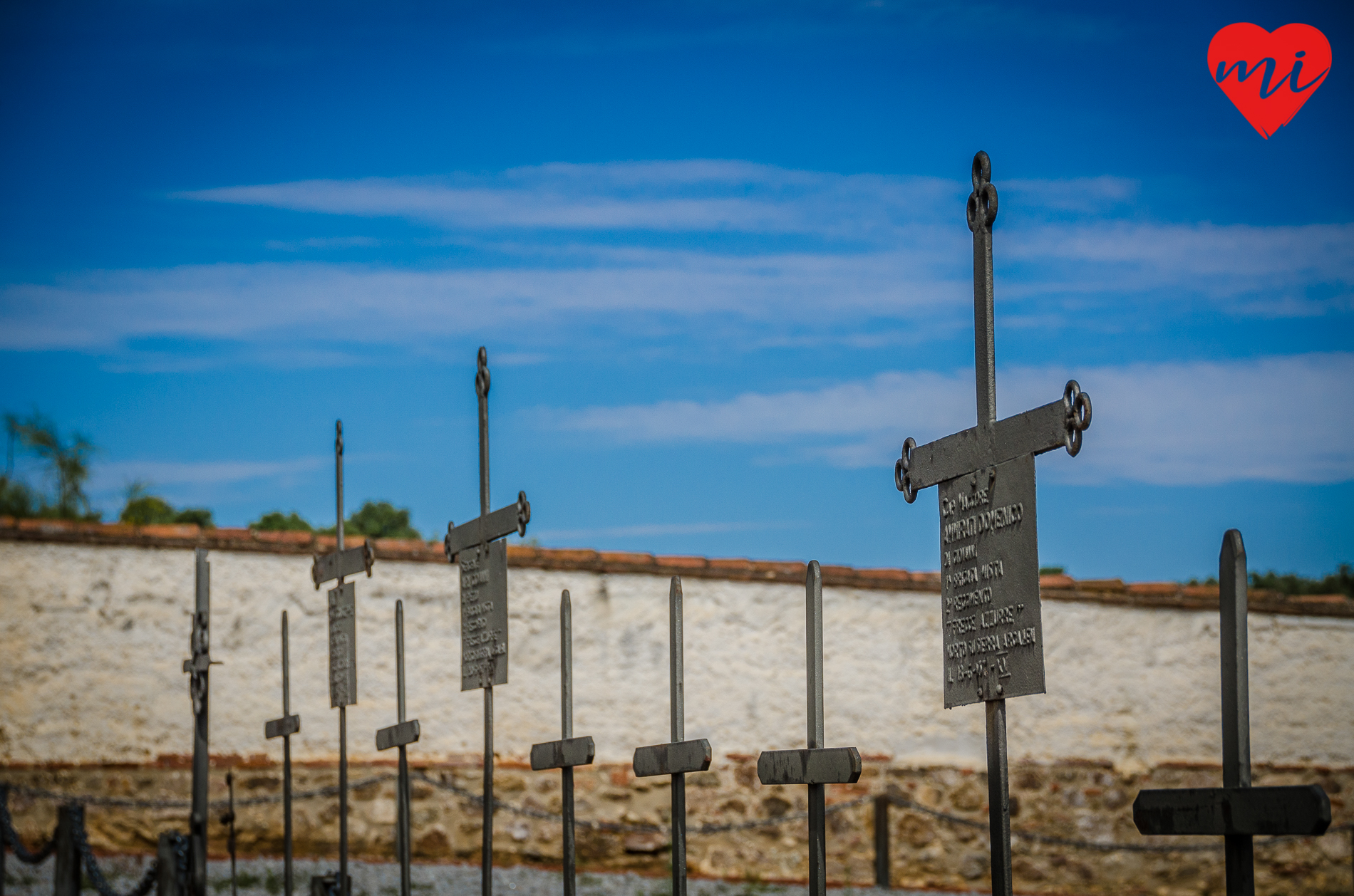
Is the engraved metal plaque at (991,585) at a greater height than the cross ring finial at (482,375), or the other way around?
the cross ring finial at (482,375)

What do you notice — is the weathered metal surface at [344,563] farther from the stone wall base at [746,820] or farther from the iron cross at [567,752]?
the stone wall base at [746,820]

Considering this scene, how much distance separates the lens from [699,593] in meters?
12.2

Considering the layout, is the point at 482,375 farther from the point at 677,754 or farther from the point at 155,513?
the point at 155,513

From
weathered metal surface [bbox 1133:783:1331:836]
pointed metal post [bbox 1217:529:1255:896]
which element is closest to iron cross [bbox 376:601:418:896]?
weathered metal surface [bbox 1133:783:1331:836]

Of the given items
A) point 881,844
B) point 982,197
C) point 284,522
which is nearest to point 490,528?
point 982,197

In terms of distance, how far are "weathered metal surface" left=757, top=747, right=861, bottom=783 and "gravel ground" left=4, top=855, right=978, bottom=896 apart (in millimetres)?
5938

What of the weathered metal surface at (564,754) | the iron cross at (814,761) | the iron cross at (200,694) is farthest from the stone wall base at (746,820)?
the iron cross at (814,761)

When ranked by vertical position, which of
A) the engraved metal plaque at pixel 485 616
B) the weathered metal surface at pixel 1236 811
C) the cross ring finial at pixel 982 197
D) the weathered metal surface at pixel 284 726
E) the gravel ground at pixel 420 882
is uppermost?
the cross ring finial at pixel 982 197

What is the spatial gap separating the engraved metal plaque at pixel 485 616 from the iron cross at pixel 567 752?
0.58 meters

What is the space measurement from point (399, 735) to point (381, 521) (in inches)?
771

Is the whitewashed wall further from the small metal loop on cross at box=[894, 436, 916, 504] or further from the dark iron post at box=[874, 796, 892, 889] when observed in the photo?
the small metal loop on cross at box=[894, 436, 916, 504]

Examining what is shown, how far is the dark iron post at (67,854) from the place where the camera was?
24.3ft

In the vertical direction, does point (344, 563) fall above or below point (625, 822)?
above

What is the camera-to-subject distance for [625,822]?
11570 millimetres
